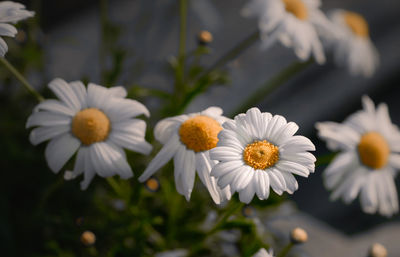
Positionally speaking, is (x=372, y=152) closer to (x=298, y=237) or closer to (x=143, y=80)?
(x=298, y=237)

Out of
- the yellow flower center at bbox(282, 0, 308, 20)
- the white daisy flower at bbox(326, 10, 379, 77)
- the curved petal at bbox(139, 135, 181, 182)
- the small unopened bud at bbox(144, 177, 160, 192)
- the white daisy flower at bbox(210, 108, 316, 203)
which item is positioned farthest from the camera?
the white daisy flower at bbox(326, 10, 379, 77)

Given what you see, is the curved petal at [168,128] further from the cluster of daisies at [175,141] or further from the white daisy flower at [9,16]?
the white daisy flower at [9,16]

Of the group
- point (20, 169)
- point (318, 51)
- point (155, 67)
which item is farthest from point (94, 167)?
point (155, 67)

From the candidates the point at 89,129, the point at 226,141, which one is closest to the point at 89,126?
the point at 89,129

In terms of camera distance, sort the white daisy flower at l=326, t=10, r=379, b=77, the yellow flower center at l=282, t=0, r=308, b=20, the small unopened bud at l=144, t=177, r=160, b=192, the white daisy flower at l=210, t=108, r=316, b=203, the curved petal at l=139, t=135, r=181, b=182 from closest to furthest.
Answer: the white daisy flower at l=210, t=108, r=316, b=203
the curved petal at l=139, t=135, r=181, b=182
the small unopened bud at l=144, t=177, r=160, b=192
the yellow flower center at l=282, t=0, r=308, b=20
the white daisy flower at l=326, t=10, r=379, b=77

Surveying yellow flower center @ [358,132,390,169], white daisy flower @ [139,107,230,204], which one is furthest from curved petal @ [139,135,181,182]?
yellow flower center @ [358,132,390,169]

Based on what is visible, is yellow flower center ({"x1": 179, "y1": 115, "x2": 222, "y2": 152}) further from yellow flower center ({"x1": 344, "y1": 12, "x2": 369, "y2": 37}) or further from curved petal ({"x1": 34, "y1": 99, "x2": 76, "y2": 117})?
yellow flower center ({"x1": 344, "y1": 12, "x2": 369, "y2": 37})

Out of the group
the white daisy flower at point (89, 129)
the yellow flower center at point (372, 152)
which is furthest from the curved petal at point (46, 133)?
the yellow flower center at point (372, 152)
